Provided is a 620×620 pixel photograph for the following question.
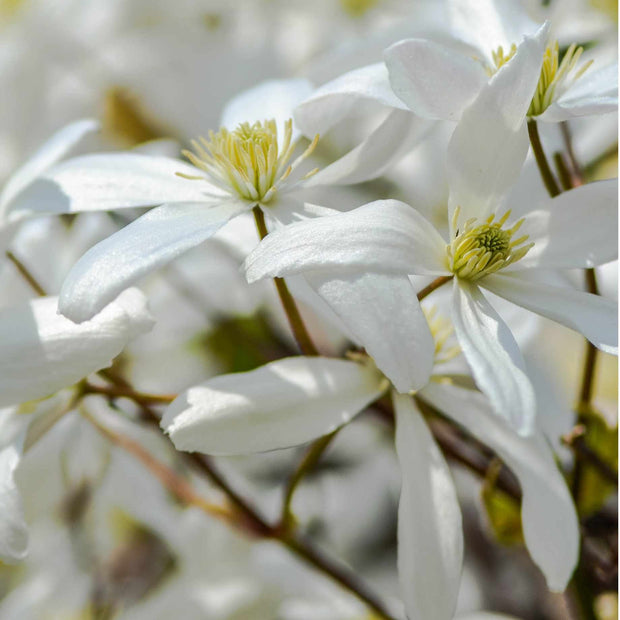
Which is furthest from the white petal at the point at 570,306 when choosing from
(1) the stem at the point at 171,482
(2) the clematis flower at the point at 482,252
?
(1) the stem at the point at 171,482

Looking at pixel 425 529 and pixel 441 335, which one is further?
pixel 441 335

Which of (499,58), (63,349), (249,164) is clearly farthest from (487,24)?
(63,349)

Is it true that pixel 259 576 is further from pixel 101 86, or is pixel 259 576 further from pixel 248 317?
pixel 101 86

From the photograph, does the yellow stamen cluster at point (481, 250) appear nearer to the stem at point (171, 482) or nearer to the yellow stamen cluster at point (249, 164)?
the yellow stamen cluster at point (249, 164)

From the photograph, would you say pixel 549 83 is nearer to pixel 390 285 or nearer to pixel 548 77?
pixel 548 77

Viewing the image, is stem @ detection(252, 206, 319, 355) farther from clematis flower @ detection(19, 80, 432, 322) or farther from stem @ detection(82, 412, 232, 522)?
stem @ detection(82, 412, 232, 522)

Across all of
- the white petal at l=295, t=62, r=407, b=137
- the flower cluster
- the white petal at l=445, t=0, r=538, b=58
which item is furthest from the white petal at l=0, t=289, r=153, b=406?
the white petal at l=445, t=0, r=538, b=58
